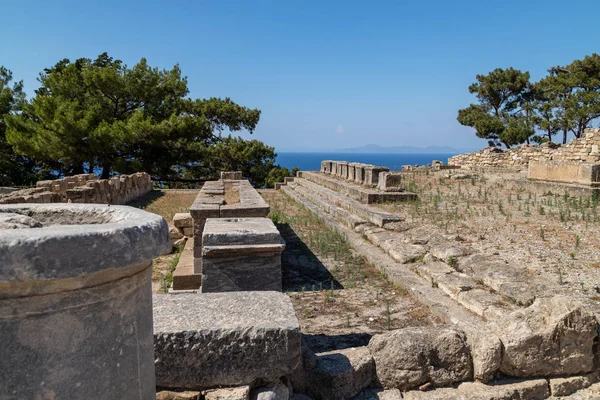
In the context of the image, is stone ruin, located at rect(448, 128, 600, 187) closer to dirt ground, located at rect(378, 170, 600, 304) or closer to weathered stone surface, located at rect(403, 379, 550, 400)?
dirt ground, located at rect(378, 170, 600, 304)

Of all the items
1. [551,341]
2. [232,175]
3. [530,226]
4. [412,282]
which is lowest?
[412,282]

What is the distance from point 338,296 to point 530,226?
378 centimetres

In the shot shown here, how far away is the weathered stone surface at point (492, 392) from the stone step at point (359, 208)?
5073mm

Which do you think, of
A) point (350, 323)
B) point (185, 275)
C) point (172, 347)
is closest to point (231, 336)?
point (172, 347)

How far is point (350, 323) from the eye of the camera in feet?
13.6

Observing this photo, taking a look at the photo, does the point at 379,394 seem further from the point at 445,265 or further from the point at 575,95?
the point at 575,95

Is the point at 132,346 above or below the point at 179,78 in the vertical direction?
below

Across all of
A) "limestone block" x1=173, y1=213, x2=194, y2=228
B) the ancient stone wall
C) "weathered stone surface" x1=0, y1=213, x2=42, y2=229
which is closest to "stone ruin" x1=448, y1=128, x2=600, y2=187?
the ancient stone wall

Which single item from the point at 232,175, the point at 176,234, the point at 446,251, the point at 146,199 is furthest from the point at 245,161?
the point at 446,251

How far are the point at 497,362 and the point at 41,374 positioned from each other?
2.53 meters

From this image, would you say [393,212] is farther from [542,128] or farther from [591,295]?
[542,128]

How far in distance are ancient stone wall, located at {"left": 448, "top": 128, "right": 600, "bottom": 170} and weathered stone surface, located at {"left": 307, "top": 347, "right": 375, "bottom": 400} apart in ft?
52.6

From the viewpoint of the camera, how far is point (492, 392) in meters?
2.83

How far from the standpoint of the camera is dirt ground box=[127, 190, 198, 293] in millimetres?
6809
